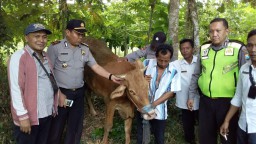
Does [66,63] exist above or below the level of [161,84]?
above

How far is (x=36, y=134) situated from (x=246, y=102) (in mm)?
2696

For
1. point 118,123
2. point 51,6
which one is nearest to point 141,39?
point 51,6

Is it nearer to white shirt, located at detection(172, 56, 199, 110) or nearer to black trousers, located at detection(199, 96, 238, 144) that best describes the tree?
white shirt, located at detection(172, 56, 199, 110)

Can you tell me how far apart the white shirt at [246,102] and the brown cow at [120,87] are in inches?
50.5

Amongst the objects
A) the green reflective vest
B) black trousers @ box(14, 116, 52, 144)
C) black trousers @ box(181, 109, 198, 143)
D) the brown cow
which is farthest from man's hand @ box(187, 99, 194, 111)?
black trousers @ box(14, 116, 52, 144)

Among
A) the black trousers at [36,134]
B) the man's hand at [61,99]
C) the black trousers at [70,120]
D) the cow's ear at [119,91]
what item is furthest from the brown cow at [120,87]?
the black trousers at [36,134]

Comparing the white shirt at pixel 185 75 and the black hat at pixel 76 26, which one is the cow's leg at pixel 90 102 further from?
the black hat at pixel 76 26

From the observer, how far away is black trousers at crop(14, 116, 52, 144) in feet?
12.1

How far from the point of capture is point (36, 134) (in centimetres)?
380

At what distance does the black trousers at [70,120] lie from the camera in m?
4.45

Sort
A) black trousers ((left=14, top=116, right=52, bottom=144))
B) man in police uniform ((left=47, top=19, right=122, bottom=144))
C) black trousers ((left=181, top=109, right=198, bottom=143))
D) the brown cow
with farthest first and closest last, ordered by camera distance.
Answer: black trousers ((left=181, top=109, right=198, bottom=143))
the brown cow
man in police uniform ((left=47, top=19, right=122, bottom=144))
black trousers ((left=14, top=116, right=52, bottom=144))

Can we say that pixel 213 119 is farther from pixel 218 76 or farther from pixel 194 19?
pixel 194 19

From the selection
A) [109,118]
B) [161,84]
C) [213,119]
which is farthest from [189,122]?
[109,118]

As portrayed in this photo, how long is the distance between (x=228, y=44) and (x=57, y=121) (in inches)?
110
